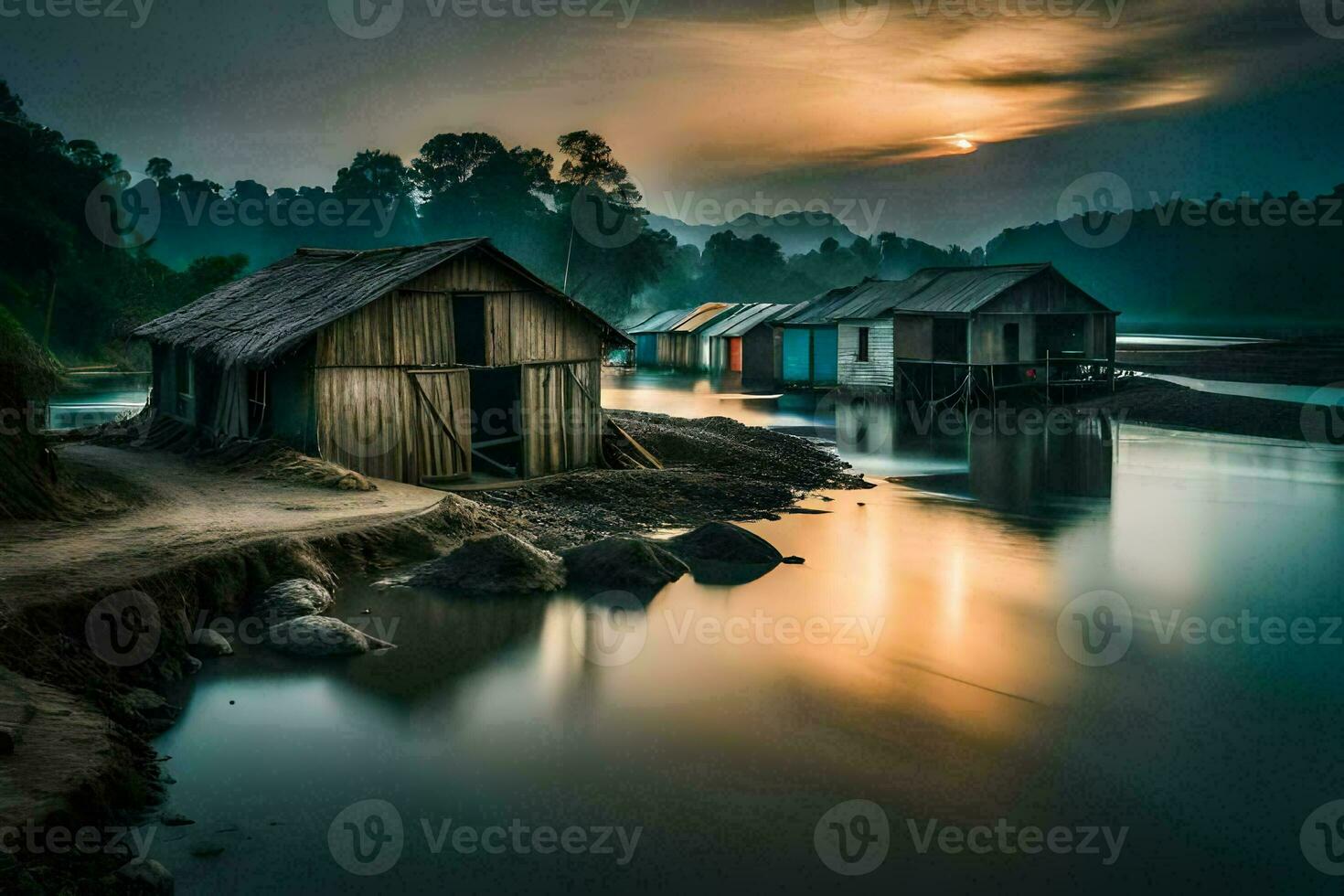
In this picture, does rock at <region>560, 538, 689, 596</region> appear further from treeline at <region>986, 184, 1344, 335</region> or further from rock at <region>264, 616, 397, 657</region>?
treeline at <region>986, 184, 1344, 335</region>

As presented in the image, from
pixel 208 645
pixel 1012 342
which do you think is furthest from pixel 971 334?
pixel 208 645

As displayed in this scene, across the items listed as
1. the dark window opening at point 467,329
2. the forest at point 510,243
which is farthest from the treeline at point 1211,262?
the dark window opening at point 467,329

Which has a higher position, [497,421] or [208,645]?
[497,421]

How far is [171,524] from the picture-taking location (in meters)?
15.8

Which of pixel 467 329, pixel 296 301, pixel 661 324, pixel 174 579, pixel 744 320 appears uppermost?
pixel 661 324

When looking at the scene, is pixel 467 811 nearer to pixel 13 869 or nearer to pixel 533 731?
pixel 533 731

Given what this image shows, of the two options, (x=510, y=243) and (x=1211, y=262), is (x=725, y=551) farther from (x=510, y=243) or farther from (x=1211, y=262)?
(x=1211, y=262)

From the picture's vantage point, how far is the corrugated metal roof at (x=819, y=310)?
2016 inches

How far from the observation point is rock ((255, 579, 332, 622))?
1387 centimetres

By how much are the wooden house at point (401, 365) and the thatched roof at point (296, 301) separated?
5cm

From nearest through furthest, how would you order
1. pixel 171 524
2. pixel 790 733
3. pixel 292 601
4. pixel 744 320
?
pixel 790 733
pixel 292 601
pixel 171 524
pixel 744 320

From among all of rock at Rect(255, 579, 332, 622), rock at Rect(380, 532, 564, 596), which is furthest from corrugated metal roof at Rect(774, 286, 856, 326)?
rock at Rect(255, 579, 332, 622)

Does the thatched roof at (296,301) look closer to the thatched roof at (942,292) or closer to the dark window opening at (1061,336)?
the thatched roof at (942,292)

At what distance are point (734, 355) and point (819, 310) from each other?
13547mm
